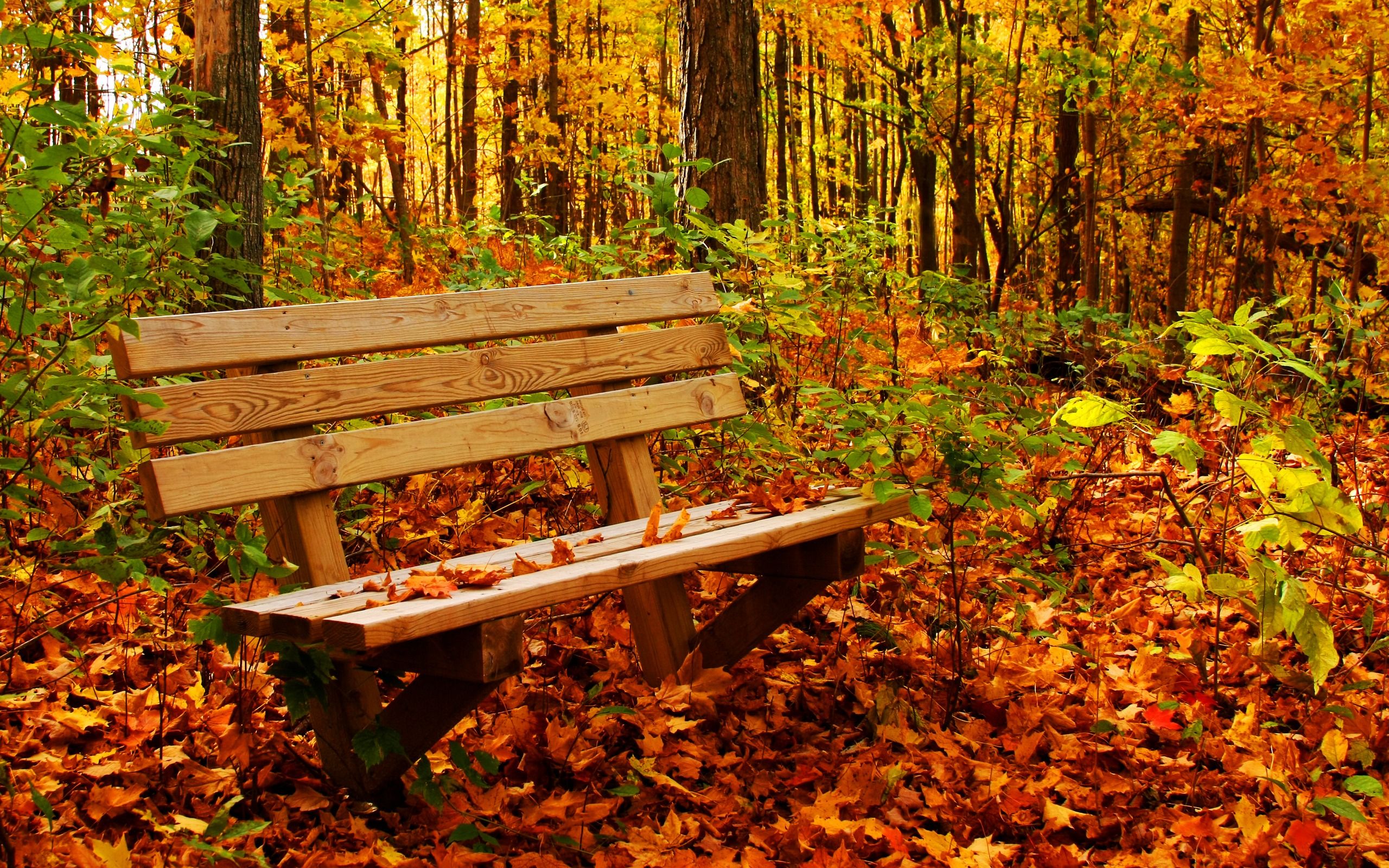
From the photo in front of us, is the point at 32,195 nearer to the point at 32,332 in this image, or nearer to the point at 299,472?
the point at 32,332

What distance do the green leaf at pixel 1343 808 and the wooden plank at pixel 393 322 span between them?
200cm

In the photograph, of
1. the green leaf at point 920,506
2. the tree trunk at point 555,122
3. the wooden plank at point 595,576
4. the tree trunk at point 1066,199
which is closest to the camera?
the wooden plank at point 595,576

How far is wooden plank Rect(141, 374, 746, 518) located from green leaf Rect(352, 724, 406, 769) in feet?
1.67

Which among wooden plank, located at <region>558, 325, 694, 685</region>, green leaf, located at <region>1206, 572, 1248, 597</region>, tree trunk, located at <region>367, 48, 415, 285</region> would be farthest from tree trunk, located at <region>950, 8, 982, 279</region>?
green leaf, located at <region>1206, 572, 1248, 597</region>

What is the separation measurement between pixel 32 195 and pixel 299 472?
0.69m

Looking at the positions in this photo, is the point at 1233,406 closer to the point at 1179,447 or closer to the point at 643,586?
the point at 1179,447

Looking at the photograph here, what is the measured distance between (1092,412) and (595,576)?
1.23 metres

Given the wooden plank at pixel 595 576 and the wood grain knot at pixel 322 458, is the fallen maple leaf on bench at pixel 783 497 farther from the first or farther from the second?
the wood grain knot at pixel 322 458

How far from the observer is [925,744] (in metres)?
2.77

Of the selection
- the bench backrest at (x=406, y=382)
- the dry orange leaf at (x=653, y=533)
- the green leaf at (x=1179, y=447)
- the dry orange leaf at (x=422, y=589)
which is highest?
the bench backrest at (x=406, y=382)

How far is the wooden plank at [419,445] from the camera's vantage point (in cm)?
207

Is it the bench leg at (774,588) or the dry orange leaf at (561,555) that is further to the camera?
the bench leg at (774,588)

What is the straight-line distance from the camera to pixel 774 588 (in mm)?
2760

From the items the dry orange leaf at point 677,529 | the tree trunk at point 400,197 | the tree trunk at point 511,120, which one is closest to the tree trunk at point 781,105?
the tree trunk at point 511,120
